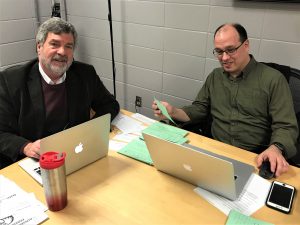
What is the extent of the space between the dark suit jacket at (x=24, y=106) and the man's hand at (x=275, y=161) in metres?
0.89

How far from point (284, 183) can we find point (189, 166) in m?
0.43

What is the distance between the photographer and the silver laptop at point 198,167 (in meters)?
1.06

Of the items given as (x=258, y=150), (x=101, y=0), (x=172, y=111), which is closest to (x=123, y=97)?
(x=101, y=0)

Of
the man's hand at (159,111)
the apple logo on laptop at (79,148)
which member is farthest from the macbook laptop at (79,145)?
the man's hand at (159,111)

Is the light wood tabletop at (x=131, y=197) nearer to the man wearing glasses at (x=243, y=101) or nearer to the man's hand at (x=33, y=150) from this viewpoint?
the man's hand at (x=33, y=150)

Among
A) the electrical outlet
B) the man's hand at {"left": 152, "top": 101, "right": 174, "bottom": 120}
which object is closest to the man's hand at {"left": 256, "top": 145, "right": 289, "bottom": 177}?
the man's hand at {"left": 152, "top": 101, "right": 174, "bottom": 120}

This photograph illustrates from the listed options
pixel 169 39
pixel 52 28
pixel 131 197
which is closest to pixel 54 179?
pixel 131 197

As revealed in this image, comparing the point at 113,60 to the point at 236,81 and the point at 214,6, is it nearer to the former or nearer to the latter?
the point at 214,6

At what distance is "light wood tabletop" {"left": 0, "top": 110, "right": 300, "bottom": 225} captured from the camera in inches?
41.9

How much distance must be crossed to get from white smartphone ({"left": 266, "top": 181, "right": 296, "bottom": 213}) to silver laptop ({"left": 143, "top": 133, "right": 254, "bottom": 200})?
0.37 feet

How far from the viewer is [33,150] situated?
53.8 inches

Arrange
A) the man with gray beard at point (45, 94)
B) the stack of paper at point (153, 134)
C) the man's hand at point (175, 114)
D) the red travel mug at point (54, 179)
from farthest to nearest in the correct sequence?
the man's hand at point (175, 114) → the man with gray beard at point (45, 94) → the stack of paper at point (153, 134) → the red travel mug at point (54, 179)

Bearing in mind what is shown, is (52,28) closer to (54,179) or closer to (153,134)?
(153,134)

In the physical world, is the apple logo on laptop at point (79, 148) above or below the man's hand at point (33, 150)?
above
